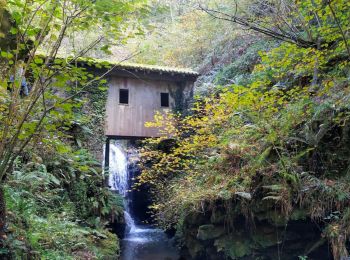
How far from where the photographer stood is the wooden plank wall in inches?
642

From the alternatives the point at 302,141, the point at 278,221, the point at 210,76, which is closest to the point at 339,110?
the point at 302,141

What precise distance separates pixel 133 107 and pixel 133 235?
19.6 ft

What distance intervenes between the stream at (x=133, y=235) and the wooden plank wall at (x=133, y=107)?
2203 mm

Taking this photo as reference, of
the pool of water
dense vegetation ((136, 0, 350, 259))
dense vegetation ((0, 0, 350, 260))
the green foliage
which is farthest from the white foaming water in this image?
dense vegetation ((136, 0, 350, 259))

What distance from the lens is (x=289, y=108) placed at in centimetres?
872

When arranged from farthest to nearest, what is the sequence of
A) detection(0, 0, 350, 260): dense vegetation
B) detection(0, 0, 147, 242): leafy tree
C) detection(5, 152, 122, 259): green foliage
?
detection(5, 152, 122, 259): green foliage < detection(0, 0, 350, 260): dense vegetation < detection(0, 0, 147, 242): leafy tree

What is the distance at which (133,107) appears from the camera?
1673 cm

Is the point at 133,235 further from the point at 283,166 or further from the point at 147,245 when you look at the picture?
the point at 283,166

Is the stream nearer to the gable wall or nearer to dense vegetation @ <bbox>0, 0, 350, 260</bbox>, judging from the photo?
dense vegetation @ <bbox>0, 0, 350, 260</bbox>

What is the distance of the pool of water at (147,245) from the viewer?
12109 mm

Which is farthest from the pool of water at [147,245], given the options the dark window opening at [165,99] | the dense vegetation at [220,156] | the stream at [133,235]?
the dark window opening at [165,99]

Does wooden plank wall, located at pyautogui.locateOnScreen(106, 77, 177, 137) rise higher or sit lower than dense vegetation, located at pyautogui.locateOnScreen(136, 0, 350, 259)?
higher

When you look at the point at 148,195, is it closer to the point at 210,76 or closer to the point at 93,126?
the point at 93,126

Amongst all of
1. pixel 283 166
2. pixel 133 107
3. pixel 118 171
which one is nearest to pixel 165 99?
pixel 133 107
